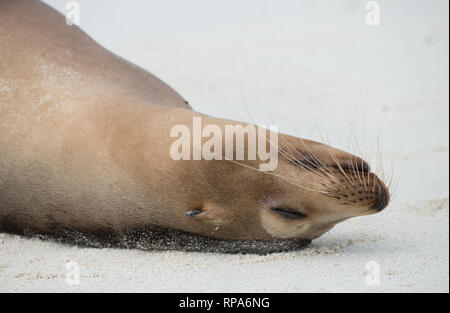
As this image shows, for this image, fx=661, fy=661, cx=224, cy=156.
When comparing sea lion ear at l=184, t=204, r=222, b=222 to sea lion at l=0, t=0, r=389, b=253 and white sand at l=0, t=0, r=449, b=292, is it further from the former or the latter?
white sand at l=0, t=0, r=449, b=292

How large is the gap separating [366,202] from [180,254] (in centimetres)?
92

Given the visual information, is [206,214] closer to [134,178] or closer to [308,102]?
[134,178]

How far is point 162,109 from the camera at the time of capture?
10.7 feet

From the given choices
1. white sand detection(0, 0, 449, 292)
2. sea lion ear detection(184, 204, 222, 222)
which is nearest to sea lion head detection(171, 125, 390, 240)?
sea lion ear detection(184, 204, 222, 222)

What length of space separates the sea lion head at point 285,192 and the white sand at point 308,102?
186 mm

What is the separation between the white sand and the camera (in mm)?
2938

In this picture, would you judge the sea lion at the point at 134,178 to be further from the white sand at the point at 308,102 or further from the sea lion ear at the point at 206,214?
the white sand at the point at 308,102

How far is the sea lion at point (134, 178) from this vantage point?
2990 mm

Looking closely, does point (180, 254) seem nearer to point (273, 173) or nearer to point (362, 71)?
point (273, 173)

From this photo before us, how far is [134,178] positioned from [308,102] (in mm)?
3525

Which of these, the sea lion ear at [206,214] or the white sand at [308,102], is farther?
the sea lion ear at [206,214]

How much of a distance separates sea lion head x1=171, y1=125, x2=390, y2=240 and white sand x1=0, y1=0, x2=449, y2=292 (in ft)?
0.61

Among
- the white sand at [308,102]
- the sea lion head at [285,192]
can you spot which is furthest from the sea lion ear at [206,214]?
the white sand at [308,102]

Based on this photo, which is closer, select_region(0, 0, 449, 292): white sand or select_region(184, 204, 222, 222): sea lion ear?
select_region(0, 0, 449, 292): white sand
